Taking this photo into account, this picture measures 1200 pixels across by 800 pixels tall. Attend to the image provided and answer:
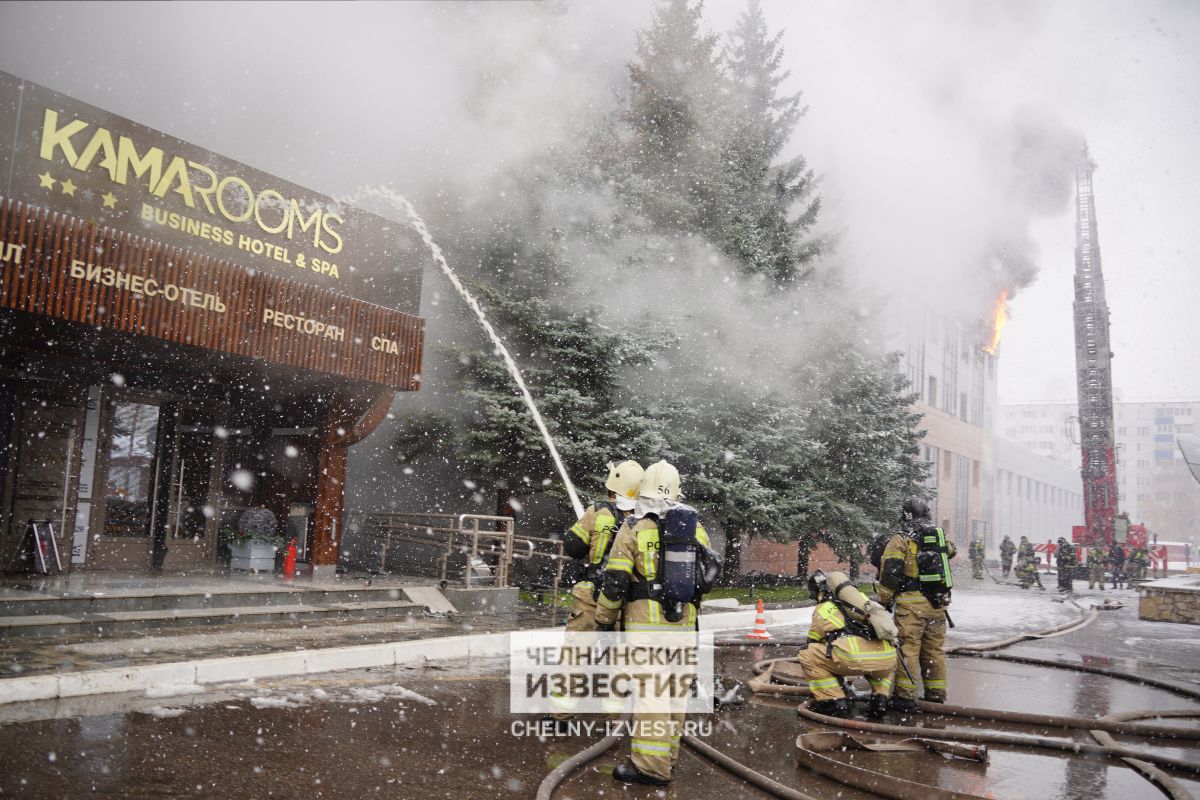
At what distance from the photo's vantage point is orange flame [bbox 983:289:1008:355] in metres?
37.7

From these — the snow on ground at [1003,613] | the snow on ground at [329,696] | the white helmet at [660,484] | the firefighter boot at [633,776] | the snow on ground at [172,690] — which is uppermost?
the white helmet at [660,484]

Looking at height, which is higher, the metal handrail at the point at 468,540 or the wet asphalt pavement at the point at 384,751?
the metal handrail at the point at 468,540

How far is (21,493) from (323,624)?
4.75m

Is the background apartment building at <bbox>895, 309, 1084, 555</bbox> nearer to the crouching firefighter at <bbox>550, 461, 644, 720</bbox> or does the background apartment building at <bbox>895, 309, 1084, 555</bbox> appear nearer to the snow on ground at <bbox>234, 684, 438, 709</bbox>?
the crouching firefighter at <bbox>550, 461, 644, 720</bbox>

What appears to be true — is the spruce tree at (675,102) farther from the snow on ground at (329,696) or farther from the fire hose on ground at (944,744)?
the snow on ground at (329,696)

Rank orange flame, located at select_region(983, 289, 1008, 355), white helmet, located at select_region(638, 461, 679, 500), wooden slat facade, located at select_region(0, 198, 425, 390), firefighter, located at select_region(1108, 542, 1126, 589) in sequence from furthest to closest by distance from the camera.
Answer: orange flame, located at select_region(983, 289, 1008, 355) → firefighter, located at select_region(1108, 542, 1126, 589) → wooden slat facade, located at select_region(0, 198, 425, 390) → white helmet, located at select_region(638, 461, 679, 500)

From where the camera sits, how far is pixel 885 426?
19.8 m

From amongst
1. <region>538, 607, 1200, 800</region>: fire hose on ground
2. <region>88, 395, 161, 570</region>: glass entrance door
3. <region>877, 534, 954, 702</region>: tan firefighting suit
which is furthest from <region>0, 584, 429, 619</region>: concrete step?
<region>877, 534, 954, 702</region>: tan firefighting suit

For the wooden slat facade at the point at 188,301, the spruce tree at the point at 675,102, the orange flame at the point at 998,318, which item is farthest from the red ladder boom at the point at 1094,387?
the wooden slat facade at the point at 188,301

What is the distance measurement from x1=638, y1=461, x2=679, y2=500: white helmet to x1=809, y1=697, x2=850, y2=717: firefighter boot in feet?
8.77

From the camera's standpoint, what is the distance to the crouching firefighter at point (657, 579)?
4.64 m

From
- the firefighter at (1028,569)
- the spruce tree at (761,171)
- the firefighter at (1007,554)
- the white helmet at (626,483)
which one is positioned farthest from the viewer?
the firefighter at (1007,554)

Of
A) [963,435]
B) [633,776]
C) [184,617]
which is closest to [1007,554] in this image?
[963,435]

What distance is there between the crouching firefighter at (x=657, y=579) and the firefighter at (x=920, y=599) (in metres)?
2.95
